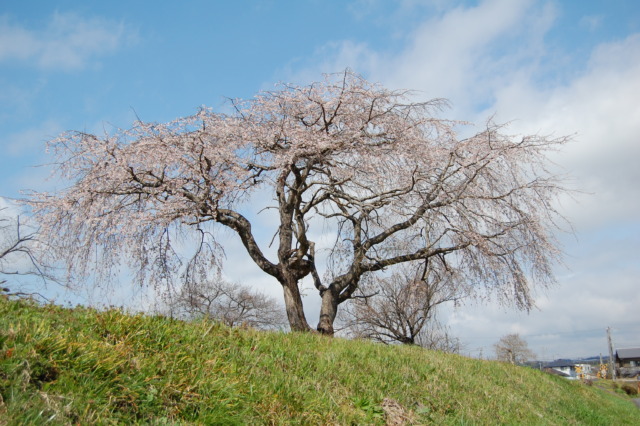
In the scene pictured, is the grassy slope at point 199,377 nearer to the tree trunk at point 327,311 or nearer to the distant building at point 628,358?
the tree trunk at point 327,311

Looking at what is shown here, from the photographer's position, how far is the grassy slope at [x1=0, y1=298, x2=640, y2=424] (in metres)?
3.74

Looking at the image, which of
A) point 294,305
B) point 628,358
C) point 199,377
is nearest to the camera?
point 199,377

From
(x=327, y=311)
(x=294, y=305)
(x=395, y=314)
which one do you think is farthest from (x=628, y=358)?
(x=294, y=305)

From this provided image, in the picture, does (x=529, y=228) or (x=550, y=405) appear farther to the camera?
(x=529, y=228)

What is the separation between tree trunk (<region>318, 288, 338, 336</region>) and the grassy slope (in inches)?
223

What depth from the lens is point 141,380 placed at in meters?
4.23

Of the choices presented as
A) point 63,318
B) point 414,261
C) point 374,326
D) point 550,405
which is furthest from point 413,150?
point 374,326

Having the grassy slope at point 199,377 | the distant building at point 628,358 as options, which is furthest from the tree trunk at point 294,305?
the distant building at point 628,358

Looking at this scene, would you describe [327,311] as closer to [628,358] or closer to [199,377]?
[199,377]

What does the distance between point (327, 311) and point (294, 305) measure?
1.09 m

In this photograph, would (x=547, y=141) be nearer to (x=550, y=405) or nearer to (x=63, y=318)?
(x=550, y=405)

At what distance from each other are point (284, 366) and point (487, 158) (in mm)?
9843

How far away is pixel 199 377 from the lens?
4645 mm

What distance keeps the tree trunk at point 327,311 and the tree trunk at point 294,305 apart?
0.51 meters
